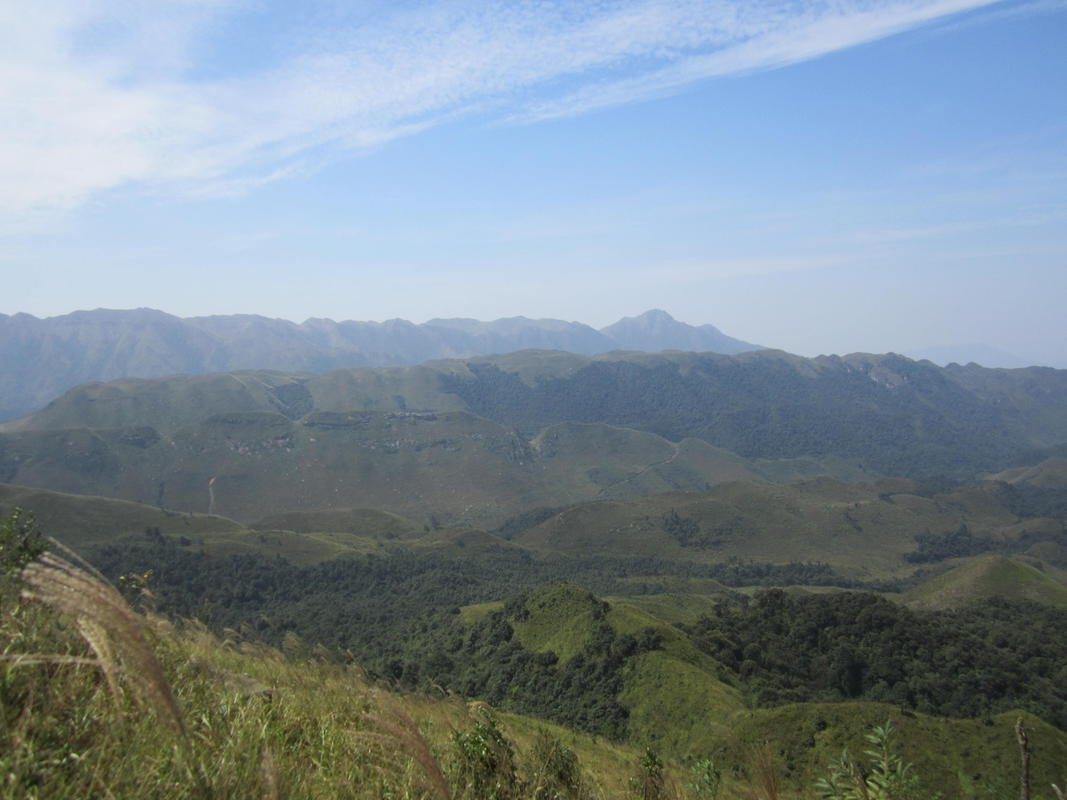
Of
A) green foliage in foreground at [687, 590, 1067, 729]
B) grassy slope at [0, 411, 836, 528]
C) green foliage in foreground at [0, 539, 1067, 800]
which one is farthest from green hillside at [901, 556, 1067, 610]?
grassy slope at [0, 411, 836, 528]

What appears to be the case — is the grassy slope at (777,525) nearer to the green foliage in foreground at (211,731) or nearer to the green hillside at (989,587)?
the green hillside at (989,587)

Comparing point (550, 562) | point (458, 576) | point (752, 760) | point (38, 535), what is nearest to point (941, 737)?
point (752, 760)

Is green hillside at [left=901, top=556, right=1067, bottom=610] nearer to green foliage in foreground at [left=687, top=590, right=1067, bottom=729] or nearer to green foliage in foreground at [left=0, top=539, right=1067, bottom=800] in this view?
green foliage in foreground at [left=687, top=590, right=1067, bottom=729]

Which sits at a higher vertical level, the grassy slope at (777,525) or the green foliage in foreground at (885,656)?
the green foliage in foreground at (885,656)

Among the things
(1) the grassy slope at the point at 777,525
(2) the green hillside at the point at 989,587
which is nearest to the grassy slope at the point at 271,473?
(1) the grassy slope at the point at 777,525

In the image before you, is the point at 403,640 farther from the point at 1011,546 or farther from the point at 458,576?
the point at 1011,546

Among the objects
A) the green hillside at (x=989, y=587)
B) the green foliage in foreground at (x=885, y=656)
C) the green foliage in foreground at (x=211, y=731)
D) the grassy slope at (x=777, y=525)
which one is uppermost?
the green foliage in foreground at (x=211, y=731)

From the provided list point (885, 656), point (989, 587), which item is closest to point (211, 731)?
point (885, 656)

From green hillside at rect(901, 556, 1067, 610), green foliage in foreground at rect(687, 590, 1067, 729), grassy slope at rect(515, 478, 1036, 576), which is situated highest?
green foliage in foreground at rect(687, 590, 1067, 729)

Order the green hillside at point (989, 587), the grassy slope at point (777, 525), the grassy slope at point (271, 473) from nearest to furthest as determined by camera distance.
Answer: the green hillside at point (989, 587), the grassy slope at point (777, 525), the grassy slope at point (271, 473)

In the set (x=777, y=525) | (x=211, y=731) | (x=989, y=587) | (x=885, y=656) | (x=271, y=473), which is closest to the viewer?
(x=211, y=731)

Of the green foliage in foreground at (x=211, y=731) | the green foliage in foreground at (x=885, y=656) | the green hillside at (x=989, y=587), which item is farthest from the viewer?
the green hillside at (x=989, y=587)

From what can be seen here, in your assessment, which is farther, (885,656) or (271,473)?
(271,473)

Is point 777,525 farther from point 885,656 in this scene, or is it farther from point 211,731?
point 211,731
